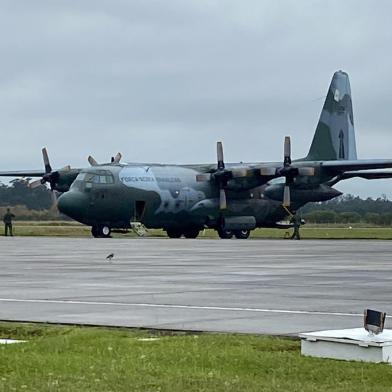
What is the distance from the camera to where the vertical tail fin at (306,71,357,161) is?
2354 inches

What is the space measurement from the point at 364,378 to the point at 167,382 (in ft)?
5.06

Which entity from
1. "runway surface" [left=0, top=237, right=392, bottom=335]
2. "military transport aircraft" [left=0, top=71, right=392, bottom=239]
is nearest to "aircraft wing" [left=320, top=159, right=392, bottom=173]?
"military transport aircraft" [left=0, top=71, right=392, bottom=239]

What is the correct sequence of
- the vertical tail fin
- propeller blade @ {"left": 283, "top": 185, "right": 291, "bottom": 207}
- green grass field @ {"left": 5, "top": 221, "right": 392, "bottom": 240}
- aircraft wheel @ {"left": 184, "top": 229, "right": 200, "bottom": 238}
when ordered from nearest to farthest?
propeller blade @ {"left": 283, "top": 185, "right": 291, "bottom": 207}, aircraft wheel @ {"left": 184, "top": 229, "right": 200, "bottom": 238}, green grass field @ {"left": 5, "top": 221, "right": 392, "bottom": 240}, the vertical tail fin

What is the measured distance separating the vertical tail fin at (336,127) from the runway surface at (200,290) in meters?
29.3

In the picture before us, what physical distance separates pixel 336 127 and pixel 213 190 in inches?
370

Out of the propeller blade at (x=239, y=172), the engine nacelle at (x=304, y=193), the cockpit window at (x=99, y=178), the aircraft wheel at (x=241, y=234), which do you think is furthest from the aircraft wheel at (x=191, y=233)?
the cockpit window at (x=99, y=178)

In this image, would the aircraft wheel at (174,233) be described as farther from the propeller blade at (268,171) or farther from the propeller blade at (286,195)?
the propeller blade at (286,195)

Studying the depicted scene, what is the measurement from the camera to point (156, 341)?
34.3ft

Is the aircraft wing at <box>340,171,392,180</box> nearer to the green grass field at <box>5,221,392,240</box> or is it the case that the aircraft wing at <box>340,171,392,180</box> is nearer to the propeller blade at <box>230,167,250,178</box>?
the green grass field at <box>5,221,392,240</box>

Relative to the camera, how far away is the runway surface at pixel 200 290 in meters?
12.9

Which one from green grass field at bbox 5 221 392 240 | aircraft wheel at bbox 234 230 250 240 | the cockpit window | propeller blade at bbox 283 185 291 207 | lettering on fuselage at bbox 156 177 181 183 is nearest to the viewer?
the cockpit window

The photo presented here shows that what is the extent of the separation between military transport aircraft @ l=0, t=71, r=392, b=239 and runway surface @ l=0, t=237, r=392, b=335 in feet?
67.0

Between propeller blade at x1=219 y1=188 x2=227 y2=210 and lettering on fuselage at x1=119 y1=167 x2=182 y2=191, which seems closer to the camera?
lettering on fuselage at x1=119 y1=167 x2=182 y2=191

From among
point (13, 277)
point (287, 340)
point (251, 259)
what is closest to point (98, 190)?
point (251, 259)
